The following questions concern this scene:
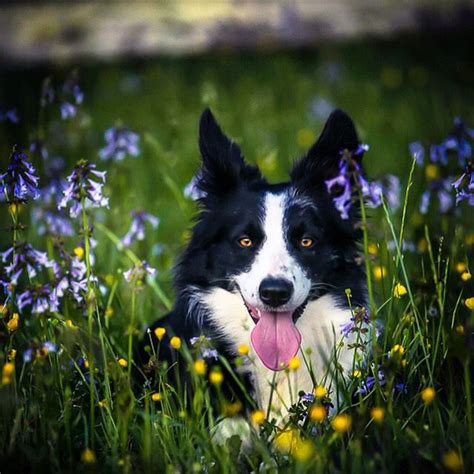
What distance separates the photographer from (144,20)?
8664 millimetres

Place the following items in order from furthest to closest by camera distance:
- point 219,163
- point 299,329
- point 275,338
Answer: point 219,163 < point 299,329 < point 275,338

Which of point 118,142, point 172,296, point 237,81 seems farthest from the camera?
point 237,81

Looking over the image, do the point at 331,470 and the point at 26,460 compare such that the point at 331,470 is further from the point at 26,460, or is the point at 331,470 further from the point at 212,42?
the point at 212,42

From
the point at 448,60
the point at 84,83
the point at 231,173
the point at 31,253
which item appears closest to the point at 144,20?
the point at 84,83

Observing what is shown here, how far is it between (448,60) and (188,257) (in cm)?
724

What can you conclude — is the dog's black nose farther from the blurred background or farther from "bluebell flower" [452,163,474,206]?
the blurred background

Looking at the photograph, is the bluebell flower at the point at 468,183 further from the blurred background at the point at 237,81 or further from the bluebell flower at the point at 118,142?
the blurred background at the point at 237,81

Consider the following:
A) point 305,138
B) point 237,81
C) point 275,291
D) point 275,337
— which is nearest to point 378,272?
point 275,337

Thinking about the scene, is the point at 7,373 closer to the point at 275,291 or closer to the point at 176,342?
the point at 176,342

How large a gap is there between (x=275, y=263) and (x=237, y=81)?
23.8ft

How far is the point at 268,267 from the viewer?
340 centimetres

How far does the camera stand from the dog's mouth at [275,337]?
3.44 meters

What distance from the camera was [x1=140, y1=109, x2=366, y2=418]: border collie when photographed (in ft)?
11.4

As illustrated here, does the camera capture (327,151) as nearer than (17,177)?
No
